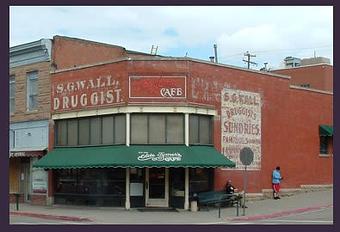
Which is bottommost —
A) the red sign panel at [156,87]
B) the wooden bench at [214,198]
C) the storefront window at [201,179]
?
the wooden bench at [214,198]

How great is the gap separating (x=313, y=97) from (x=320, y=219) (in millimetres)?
15180

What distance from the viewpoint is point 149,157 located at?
86.9ft

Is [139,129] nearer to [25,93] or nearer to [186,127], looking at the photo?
[186,127]

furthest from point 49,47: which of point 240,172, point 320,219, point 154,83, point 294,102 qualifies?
point 320,219

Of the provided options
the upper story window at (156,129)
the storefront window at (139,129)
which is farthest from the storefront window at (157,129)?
the storefront window at (139,129)

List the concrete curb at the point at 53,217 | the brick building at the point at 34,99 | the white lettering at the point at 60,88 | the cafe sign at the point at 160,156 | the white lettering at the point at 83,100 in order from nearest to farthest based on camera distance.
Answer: the concrete curb at the point at 53,217
the cafe sign at the point at 160,156
the white lettering at the point at 83,100
the white lettering at the point at 60,88
the brick building at the point at 34,99

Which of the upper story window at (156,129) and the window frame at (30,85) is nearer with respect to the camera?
the upper story window at (156,129)

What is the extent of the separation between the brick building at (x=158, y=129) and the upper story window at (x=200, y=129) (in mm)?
48

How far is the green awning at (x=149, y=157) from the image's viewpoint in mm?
26203

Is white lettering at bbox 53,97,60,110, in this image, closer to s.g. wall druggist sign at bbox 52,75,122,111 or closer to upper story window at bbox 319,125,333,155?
s.g. wall druggist sign at bbox 52,75,122,111

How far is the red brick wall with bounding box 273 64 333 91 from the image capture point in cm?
4669

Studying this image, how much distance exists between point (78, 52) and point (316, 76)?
21.9 meters

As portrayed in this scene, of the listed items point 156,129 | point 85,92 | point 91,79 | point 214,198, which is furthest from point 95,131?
point 214,198

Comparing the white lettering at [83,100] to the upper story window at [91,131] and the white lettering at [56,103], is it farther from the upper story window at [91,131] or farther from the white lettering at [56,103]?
the white lettering at [56,103]
